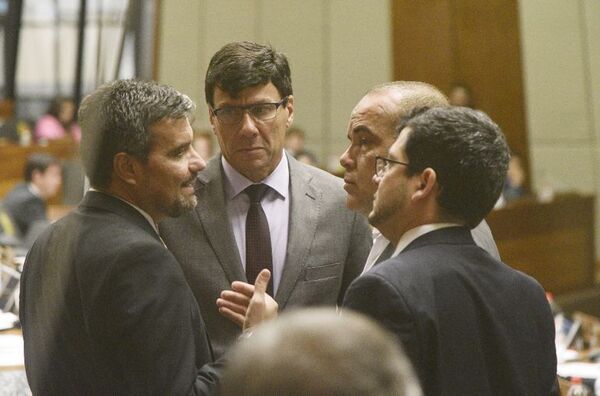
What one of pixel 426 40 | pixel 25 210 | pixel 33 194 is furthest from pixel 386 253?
pixel 426 40

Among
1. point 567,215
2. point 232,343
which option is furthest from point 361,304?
point 567,215

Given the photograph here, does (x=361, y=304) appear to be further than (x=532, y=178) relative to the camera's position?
No

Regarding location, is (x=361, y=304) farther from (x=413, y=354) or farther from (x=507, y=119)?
(x=507, y=119)

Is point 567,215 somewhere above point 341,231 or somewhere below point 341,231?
below

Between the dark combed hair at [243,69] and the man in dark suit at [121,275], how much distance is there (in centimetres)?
30

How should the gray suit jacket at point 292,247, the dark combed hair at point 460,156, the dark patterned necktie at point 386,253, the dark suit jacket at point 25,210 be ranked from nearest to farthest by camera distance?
the dark combed hair at point 460,156, the dark patterned necktie at point 386,253, the gray suit jacket at point 292,247, the dark suit jacket at point 25,210

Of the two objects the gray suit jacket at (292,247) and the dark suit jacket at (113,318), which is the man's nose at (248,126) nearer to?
the gray suit jacket at (292,247)

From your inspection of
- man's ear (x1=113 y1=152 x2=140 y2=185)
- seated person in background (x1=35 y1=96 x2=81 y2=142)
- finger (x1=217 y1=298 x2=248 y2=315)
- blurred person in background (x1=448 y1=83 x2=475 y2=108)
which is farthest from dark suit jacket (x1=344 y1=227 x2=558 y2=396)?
seated person in background (x1=35 y1=96 x2=81 y2=142)

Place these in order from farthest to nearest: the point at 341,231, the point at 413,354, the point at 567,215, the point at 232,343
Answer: the point at 567,215, the point at 341,231, the point at 232,343, the point at 413,354

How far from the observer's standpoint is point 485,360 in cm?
146

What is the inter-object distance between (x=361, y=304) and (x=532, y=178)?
757 centimetres

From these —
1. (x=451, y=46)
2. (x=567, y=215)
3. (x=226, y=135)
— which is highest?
(x=451, y=46)

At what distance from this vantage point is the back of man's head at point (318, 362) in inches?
28.9

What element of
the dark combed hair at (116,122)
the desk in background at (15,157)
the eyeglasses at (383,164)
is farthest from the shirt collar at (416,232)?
the desk in background at (15,157)
